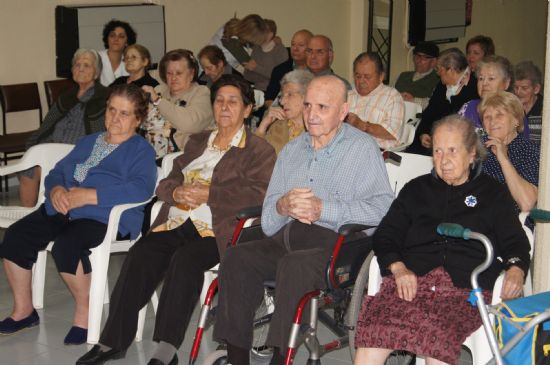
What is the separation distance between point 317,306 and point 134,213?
4.17 ft

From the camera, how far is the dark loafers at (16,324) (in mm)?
4004

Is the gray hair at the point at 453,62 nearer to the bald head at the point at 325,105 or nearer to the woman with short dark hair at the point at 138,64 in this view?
the woman with short dark hair at the point at 138,64

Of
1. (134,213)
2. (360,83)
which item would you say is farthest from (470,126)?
(360,83)

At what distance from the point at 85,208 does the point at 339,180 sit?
50.9 inches

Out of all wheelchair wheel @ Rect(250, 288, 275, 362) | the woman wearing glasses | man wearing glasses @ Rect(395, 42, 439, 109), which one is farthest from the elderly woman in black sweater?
man wearing glasses @ Rect(395, 42, 439, 109)

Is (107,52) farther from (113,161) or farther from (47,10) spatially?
(113,161)

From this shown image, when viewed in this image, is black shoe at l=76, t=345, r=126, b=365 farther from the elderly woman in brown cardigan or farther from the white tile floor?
the white tile floor

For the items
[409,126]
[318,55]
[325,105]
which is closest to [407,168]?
[325,105]

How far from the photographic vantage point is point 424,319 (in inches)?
112

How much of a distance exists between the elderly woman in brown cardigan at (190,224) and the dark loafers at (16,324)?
60 cm

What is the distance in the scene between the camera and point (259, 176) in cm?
373

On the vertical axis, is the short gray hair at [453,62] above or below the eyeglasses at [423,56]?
below

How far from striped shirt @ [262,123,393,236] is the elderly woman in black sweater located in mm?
169

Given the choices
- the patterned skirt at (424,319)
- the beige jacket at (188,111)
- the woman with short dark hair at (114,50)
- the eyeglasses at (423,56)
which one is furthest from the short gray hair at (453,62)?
the patterned skirt at (424,319)
